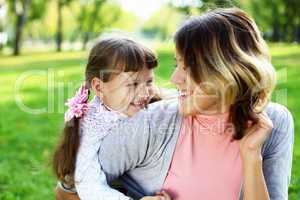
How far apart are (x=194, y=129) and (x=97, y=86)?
18.6 inches

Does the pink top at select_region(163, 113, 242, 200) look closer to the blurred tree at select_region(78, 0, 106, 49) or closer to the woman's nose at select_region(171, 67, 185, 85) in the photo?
the woman's nose at select_region(171, 67, 185, 85)

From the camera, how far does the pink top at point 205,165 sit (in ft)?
6.63

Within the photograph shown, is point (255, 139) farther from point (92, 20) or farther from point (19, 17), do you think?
point (92, 20)

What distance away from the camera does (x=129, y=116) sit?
7.08 ft

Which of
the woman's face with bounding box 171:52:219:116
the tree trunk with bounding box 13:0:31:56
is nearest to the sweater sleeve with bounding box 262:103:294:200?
the woman's face with bounding box 171:52:219:116

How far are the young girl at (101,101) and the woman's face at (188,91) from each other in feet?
0.89

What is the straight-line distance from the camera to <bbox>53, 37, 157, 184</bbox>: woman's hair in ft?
6.97

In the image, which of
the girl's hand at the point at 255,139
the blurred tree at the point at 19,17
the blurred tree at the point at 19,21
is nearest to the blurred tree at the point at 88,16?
the blurred tree at the point at 19,17

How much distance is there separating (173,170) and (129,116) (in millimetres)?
289

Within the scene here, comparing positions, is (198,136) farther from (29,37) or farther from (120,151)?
(29,37)

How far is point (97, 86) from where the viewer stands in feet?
7.42

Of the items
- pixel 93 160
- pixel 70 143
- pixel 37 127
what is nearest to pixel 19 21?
pixel 37 127

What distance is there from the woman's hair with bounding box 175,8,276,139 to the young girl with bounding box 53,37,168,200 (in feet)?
1.07

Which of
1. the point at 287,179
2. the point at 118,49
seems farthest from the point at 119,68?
the point at 287,179
